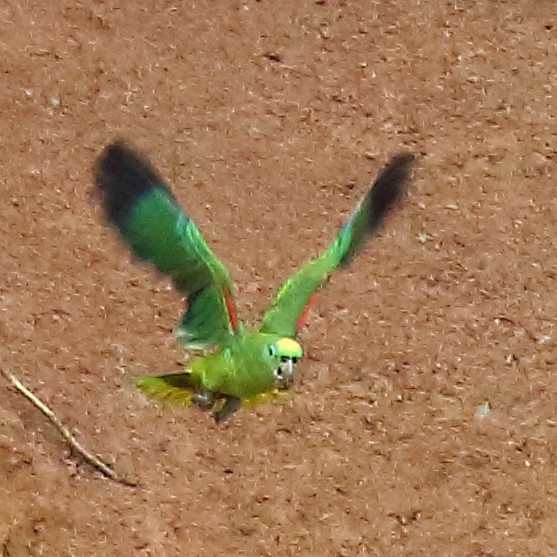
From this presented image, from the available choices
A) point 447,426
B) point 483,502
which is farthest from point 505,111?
point 483,502

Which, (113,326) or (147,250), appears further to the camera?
(113,326)

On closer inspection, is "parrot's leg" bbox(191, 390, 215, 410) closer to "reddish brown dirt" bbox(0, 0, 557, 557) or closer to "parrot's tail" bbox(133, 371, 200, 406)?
"parrot's tail" bbox(133, 371, 200, 406)

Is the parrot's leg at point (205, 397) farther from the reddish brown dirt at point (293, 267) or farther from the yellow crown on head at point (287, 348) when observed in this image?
the reddish brown dirt at point (293, 267)

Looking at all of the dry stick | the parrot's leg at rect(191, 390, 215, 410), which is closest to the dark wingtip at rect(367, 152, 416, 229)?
the parrot's leg at rect(191, 390, 215, 410)

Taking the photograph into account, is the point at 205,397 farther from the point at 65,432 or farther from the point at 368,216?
the point at 65,432

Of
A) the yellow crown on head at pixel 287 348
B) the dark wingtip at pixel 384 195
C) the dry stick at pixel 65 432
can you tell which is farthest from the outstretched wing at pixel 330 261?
the dry stick at pixel 65 432

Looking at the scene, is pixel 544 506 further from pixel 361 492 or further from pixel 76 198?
pixel 76 198

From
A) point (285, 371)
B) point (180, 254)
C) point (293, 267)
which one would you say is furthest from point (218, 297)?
point (293, 267)
